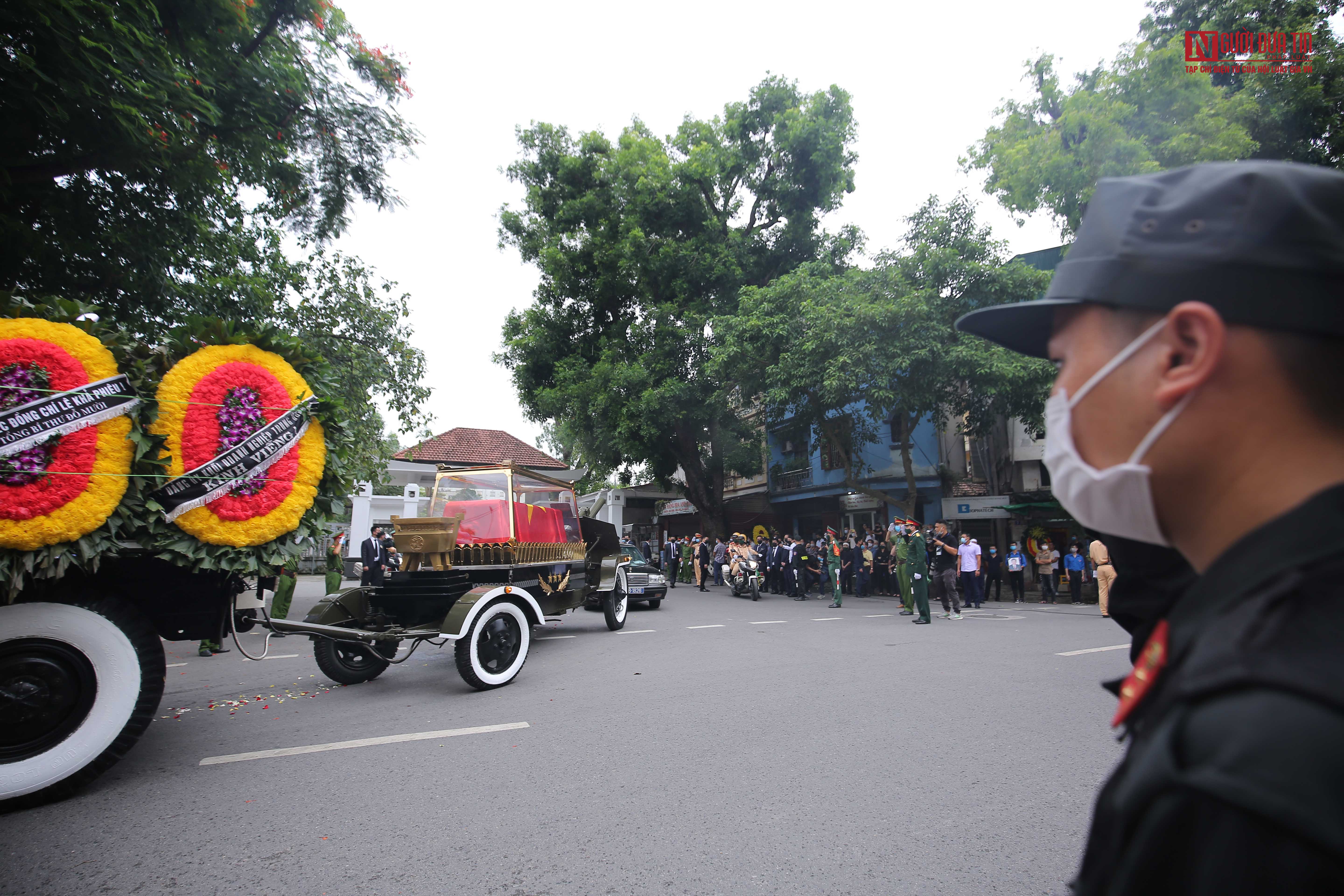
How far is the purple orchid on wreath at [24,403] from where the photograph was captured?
12.1 feet

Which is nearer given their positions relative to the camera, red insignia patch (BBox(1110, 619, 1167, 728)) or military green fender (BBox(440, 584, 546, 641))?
red insignia patch (BBox(1110, 619, 1167, 728))

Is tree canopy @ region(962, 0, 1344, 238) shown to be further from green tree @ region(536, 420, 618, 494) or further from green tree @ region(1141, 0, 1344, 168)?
green tree @ region(536, 420, 618, 494)

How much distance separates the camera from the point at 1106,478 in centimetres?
100

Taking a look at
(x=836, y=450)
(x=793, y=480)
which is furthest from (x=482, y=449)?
(x=836, y=450)

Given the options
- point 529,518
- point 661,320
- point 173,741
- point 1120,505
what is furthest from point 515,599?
point 661,320

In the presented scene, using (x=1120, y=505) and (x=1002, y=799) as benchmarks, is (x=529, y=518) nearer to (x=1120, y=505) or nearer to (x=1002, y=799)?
(x=1002, y=799)

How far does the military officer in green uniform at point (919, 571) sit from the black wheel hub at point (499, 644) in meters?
7.12

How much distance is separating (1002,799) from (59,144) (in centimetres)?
959

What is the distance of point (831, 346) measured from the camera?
1722 cm

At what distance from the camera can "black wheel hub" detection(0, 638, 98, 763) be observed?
386 centimetres

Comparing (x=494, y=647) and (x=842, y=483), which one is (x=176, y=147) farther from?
(x=842, y=483)

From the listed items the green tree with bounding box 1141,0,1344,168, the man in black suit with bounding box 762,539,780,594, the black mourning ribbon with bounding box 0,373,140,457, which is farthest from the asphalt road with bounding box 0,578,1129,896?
the man in black suit with bounding box 762,539,780,594

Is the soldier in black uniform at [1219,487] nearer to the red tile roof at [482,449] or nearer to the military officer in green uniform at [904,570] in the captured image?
the military officer in green uniform at [904,570]

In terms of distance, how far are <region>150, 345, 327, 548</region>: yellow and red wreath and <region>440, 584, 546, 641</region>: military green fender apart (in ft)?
7.17
